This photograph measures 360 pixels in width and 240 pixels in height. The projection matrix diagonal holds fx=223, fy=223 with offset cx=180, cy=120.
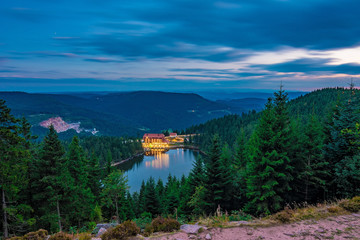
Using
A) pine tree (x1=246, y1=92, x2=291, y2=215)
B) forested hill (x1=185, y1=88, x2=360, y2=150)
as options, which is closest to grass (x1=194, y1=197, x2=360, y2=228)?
pine tree (x1=246, y1=92, x2=291, y2=215)

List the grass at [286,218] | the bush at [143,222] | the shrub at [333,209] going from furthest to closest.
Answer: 1. the shrub at [333,209]
2. the bush at [143,222]
3. the grass at [286,218]

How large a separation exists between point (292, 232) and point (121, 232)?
233 inches

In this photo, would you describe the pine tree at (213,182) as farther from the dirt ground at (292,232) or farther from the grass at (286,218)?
the dirt ground at (292,232)

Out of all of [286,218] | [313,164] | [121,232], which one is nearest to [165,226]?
[121,232]

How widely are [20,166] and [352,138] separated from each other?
2417 cm

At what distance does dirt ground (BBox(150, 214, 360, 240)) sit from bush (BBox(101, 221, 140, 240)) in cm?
73

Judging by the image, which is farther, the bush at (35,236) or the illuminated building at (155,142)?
the illuminated building at (155,142)

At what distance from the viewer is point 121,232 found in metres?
7.40

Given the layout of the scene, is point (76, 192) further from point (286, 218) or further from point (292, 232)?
point (292, 232)

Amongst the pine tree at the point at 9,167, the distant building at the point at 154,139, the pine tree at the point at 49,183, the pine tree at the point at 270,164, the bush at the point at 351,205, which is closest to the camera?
the bush at the point at 351,205

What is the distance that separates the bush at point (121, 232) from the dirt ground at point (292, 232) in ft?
2.39

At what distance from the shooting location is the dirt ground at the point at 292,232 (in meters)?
7.56

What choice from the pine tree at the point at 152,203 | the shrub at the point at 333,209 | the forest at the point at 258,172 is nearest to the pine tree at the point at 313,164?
the forest at the point at 258,172

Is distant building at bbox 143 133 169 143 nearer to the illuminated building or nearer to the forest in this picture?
the illuminated building
